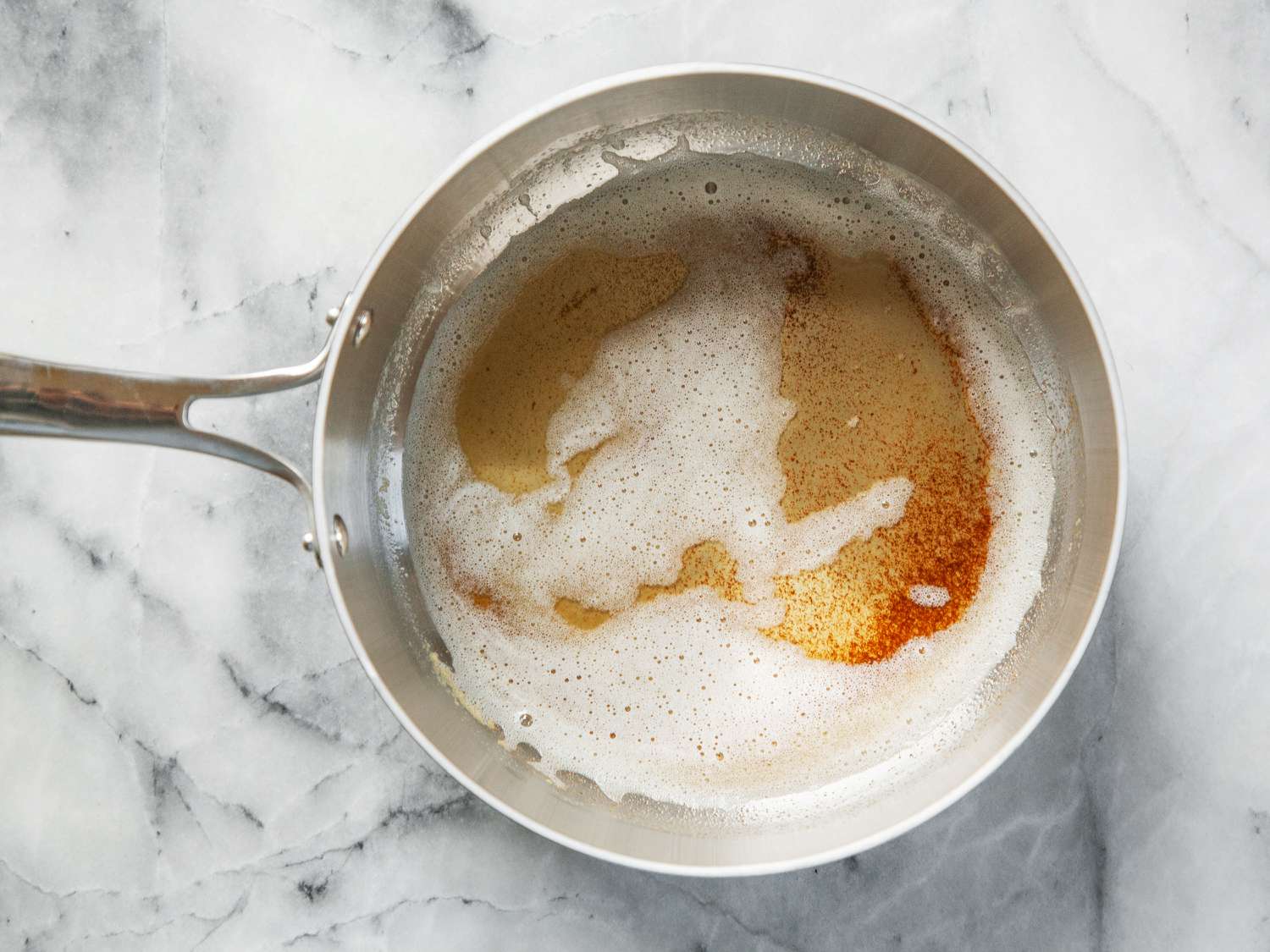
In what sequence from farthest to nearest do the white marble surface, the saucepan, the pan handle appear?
the white marble surface → the saucepan → the pan handle

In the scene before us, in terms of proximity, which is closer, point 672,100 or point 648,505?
point 672,100

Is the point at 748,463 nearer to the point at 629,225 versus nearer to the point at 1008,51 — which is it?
the point at 629,225

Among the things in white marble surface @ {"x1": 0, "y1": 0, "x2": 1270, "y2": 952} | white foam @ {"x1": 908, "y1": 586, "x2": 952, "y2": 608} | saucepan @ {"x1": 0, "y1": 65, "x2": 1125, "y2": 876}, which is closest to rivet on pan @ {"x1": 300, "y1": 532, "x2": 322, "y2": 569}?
saucepan @ {"x1": 0, "y1": 65, "x2": 1125, "y2": 876}

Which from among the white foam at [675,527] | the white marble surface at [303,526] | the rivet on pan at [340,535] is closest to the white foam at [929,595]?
the white foam at [675,527]

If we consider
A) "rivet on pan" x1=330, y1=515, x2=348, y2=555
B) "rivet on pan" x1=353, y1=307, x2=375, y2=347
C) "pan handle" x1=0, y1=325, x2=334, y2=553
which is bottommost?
"rivet on pan" x1=330, y1=515, x2=348, y2=555

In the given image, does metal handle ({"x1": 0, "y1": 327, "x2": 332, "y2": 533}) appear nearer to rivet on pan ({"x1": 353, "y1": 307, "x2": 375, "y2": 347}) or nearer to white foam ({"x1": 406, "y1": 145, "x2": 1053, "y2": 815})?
rivet on pan ({"x1": 353, "y1": 307, "x2": 375, "y2": 347})

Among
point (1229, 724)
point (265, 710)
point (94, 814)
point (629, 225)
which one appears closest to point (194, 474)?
point (265, 710)

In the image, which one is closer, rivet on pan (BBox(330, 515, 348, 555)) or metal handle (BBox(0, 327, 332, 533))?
metal handle (BBox(0, 327, 332, 533))
